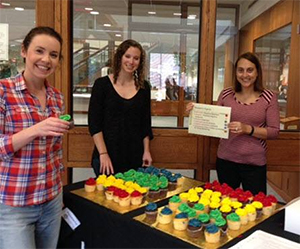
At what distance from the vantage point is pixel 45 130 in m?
1.11

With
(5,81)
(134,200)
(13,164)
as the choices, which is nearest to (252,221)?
(134,200)

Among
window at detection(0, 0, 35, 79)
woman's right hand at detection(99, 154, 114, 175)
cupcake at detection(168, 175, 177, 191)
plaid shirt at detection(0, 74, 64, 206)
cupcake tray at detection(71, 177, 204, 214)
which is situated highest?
window at detection(0, 0, 35, 79)

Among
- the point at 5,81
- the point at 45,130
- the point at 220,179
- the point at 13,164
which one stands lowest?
the point at 220,179

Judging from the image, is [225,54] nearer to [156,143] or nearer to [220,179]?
[156,143]

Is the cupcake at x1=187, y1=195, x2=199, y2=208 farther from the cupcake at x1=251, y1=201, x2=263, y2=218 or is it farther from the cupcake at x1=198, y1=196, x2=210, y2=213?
the cupcake at x1=251, y1=201, x2=263, y2=218

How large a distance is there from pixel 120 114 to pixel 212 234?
3.24 feet

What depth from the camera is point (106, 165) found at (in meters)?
1.92

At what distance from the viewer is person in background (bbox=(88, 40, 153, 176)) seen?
193cm

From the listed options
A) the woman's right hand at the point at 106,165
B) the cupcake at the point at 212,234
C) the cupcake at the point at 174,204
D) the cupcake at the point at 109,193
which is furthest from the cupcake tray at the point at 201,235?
the woman's right hand at the point at 106,165

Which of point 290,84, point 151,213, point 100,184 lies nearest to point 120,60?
point 100,184

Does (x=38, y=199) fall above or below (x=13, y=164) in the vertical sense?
below

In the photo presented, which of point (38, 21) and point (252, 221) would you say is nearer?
point (252, 221)

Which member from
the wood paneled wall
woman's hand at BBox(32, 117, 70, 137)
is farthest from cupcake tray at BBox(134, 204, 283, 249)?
the wood paneled wall

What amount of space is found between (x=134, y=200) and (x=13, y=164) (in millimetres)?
566
